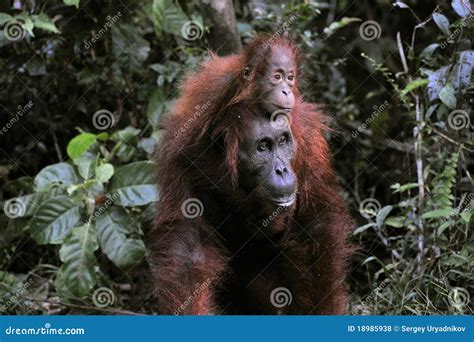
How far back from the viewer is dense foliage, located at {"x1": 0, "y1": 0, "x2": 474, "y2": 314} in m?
4.87

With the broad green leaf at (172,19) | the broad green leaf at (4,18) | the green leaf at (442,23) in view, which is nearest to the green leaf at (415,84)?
the green leaf at (442,23)

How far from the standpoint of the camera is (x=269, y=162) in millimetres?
4180

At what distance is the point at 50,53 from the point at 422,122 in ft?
9.58

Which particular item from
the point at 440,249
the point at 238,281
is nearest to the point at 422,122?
the point at 440,249

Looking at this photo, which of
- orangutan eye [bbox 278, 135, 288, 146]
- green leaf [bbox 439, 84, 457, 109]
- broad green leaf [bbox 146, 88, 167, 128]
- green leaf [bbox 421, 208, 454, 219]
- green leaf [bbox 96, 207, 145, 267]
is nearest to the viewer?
orangutan eye [bbox 278, 135, 288, 146]

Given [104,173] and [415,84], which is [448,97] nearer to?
[415,84]

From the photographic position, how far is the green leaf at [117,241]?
4863 mm

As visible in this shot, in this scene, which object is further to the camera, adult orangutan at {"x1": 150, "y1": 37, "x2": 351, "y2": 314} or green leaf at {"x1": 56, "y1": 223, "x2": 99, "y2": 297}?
green leaf at {"x1": 56, "y1": 223, "x2": 99, "y2": 297}

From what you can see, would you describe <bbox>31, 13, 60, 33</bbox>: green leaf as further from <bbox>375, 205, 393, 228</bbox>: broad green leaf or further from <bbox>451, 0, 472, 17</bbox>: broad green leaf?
<bbox>451, 0, 472, 17</bbox>: broad green leaf

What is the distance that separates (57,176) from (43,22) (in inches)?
41.0

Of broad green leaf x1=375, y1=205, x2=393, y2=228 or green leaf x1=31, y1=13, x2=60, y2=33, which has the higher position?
green leaf x1=31, y1=13, x2=60, y2=33

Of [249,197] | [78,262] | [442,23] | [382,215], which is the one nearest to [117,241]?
[78,262]

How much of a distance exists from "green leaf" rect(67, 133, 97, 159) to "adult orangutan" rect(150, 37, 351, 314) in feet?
2.18

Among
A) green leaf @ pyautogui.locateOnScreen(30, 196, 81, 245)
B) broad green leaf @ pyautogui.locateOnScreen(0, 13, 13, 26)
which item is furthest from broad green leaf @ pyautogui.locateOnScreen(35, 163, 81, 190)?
broad green leaf @ pyautogui.locateOnScreen(0, 13, 13, 26)
